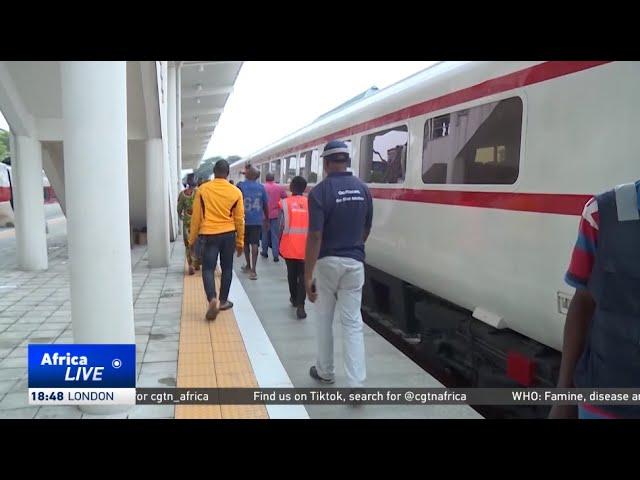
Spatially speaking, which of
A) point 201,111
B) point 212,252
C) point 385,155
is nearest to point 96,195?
point 212,252

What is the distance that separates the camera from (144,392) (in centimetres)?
246

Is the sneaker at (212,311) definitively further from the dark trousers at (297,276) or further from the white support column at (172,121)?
the white support column at (172,121)

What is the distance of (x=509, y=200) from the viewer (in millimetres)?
3338

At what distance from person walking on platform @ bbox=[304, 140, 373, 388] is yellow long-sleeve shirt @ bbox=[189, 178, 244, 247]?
199 centimetres

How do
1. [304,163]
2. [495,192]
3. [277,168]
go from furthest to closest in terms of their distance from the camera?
[277,168], [304,163], [495,192]

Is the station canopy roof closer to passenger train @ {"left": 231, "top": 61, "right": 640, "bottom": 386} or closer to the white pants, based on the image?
passenger train @ {"left": 231, "top": 61, "right": 640, "bottom": 386}

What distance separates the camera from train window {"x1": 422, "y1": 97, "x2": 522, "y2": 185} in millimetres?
3391

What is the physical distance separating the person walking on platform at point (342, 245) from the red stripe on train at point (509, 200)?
2.80 feet

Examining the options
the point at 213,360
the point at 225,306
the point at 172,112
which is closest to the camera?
the point at 213,360

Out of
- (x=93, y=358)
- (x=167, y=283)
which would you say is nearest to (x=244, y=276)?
(x=167, y=283)

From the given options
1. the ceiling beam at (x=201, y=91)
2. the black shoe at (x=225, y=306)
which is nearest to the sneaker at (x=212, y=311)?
the black shoe at (x=225, y=306)

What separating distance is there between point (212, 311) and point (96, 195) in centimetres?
240

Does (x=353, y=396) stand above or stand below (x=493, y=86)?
below

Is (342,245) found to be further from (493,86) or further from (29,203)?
(29,203)
